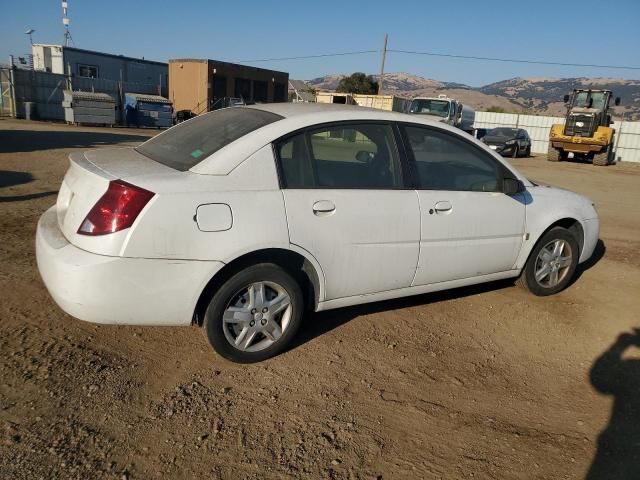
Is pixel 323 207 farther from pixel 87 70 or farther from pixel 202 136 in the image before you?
pixel 87 70

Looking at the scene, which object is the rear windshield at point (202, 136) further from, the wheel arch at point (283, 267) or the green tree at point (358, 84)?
the green tree at point (358, 84)

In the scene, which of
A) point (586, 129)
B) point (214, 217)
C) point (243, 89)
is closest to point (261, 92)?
point (243, 89)

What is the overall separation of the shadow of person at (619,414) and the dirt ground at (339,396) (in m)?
0.01

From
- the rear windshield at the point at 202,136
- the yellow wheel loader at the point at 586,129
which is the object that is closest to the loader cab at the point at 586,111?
the yellow wheel loader at the point at 586,129

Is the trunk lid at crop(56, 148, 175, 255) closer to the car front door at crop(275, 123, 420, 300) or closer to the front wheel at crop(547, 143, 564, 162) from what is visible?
the car front door at crop(275, 123, 420, 300)

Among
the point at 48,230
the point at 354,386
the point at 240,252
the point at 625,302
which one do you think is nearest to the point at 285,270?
the point at 240,252

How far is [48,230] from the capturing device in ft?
10.6

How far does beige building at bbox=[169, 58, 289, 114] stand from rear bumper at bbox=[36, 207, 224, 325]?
32389mm

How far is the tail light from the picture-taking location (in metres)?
2.78

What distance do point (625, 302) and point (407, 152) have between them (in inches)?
111

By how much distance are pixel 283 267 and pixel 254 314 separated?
0.35 meters

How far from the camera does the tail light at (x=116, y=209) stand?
2779 millimetres

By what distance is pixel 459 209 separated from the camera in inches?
154

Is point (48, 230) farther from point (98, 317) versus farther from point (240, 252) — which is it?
point (240, 252)
